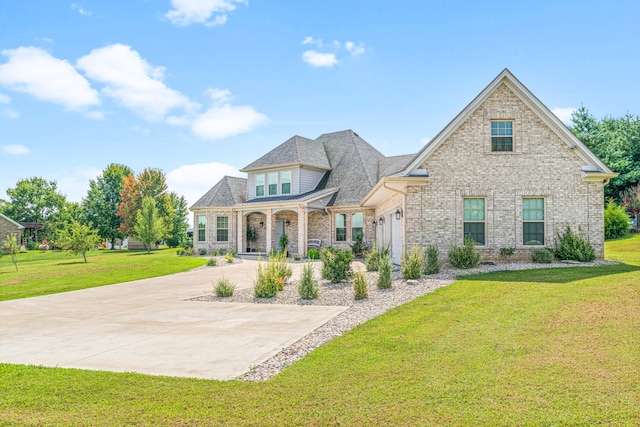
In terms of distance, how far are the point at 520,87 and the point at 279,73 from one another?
8.78 meters

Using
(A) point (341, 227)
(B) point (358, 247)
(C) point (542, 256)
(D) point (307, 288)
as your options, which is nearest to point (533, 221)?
(C) point (542, 256)

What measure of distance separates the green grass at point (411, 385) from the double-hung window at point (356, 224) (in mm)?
18100

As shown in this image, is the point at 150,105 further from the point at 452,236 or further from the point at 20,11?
the point at 452,236

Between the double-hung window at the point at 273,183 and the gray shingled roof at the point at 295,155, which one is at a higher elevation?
the gray shingled roof at the point at 295,155

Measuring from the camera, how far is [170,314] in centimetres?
973

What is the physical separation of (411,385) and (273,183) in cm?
2595

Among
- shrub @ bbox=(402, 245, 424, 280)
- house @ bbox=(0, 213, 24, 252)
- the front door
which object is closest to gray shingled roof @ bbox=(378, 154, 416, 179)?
the front door

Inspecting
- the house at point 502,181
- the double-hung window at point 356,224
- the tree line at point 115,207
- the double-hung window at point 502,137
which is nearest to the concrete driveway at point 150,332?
the house at point 502,181

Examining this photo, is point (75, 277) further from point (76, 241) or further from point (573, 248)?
point (573, 248)

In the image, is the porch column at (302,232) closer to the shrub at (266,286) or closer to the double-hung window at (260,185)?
the double-hung window at (260,185)

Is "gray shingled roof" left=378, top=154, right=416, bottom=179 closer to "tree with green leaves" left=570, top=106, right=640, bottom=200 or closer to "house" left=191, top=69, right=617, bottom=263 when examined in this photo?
"house" left=191, top=69, right=617, bottom=263

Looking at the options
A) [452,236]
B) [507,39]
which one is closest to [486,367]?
[452,236]

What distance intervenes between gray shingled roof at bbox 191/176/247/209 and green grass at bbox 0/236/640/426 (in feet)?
80.5

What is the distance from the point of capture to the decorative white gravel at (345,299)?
602 centimetres
